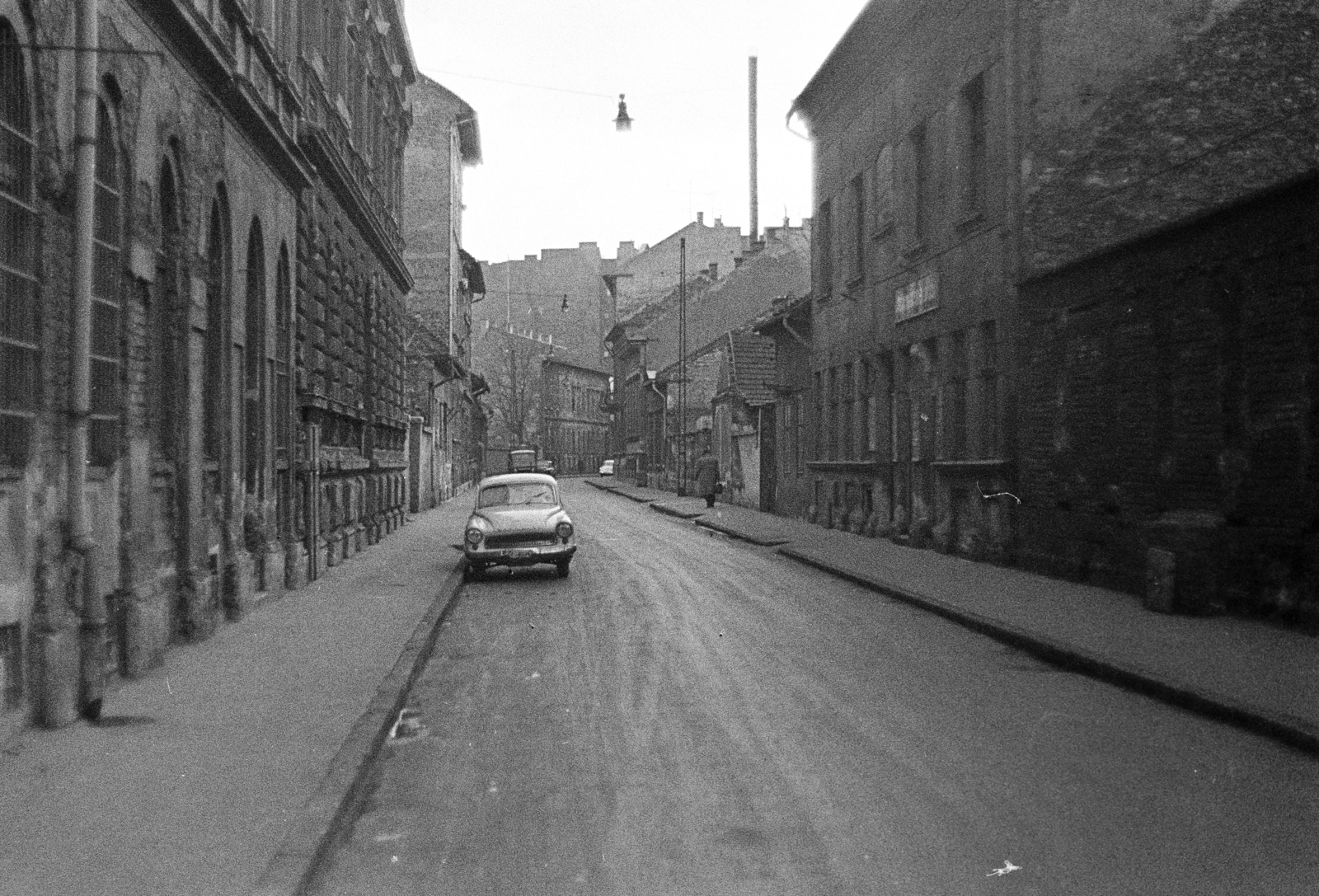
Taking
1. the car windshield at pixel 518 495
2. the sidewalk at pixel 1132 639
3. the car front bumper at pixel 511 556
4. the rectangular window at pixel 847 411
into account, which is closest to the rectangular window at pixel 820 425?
the rectangular window at pixel 847 411

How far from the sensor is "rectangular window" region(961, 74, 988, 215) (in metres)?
19.7

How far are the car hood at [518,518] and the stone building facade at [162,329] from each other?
231cm

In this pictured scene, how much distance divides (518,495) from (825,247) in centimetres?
1223

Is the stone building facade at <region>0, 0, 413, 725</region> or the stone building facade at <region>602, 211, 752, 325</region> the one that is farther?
the stone building facade at <region>602, 211, 752, 325</region>

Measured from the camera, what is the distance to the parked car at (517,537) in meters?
18.4

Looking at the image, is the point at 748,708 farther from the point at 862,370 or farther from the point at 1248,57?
the point at 862,370

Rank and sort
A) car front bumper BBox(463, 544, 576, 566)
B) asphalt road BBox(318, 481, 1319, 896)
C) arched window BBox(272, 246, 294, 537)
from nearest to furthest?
asphalt road BBox(318, 481, 1319, 896)
arched window BBox(272, 246, 294, 537)
car front bumper BBox(463, 544, 576, 566)

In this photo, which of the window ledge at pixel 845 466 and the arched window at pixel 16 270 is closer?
the arched window at pixel 16 270

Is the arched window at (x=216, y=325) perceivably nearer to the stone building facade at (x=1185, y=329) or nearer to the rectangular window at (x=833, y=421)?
the stone building facade at (x=1185, y=329)

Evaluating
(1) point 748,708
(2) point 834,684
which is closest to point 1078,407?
(2) point 834,684

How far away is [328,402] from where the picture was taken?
18.7m

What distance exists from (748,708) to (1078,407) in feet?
28.4

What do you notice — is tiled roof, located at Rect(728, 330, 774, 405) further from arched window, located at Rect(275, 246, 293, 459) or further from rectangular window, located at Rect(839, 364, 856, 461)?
arched window, located at Rect(275, 246, 293, 459)

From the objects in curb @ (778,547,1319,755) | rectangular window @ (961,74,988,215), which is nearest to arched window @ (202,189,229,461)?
curb @ (778,547,1319,755)
